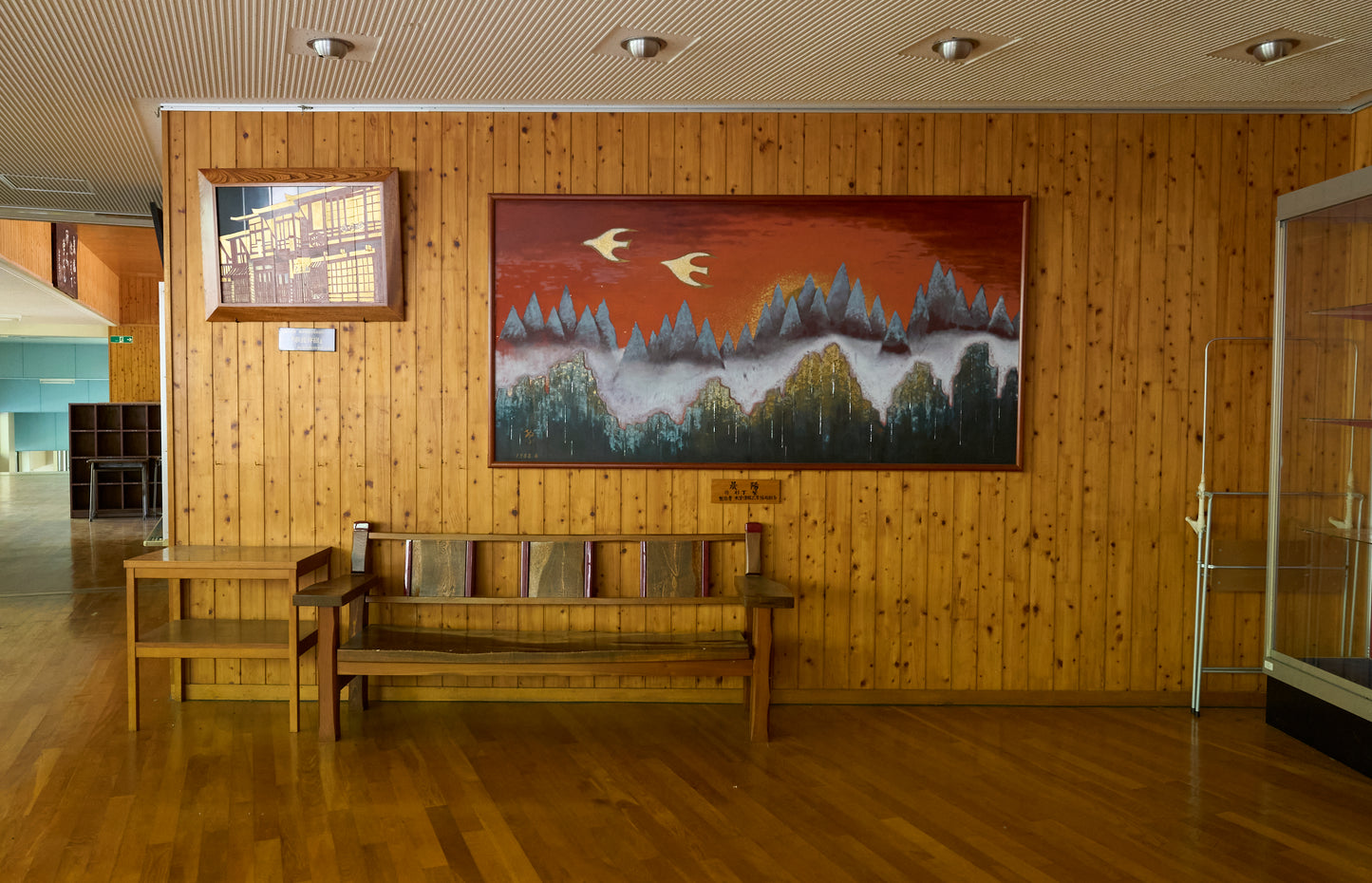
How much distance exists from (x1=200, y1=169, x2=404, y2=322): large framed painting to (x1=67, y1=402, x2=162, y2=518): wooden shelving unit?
843cm

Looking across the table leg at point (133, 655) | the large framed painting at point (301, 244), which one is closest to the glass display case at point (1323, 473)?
the large framed painting at point (301, 244)

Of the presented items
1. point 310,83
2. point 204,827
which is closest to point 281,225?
point 310,83

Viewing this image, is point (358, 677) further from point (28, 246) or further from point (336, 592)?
point (28, 246)

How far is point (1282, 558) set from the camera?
4.03 meters

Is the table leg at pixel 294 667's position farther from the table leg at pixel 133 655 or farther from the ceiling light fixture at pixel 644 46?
the ceiling light fixture at pixel 644 46

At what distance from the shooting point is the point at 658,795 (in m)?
3.31

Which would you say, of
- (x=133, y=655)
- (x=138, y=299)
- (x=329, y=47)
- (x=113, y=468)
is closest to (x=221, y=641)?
(x=133, y=655)

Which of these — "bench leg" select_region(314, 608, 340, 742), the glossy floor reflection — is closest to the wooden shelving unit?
the glossy floor reflection

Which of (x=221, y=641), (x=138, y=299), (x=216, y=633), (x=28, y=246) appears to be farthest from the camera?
(x=138, y=299)

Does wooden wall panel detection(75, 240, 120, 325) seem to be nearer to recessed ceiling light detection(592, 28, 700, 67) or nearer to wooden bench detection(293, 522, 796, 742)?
wooden bench detection(293, 522, 796, 742)

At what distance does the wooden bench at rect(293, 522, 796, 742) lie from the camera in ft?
12.5

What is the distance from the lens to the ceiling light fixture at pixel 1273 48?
11.4 ft

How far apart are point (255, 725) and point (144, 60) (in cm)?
270

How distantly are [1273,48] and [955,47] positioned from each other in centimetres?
116
